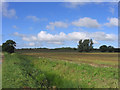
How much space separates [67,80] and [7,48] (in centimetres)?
6678

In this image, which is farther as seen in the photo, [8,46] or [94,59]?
[8,46]

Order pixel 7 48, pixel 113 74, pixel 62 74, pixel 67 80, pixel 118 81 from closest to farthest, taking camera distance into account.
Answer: pixel 118 81 → pixel 113 74 → pixel 67 80 → pixel 62 74 → pixel 7 48

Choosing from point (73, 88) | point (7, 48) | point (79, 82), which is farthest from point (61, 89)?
point (7, 48)

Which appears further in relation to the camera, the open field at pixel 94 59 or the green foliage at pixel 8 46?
the green foliage at pixel 8 46

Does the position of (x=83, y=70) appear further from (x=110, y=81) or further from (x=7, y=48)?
(x=7, y=48)

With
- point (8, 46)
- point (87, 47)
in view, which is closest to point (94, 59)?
point (87, 47)

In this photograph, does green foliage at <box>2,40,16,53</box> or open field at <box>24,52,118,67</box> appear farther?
green foliage at <box>2,40,16,53</box>

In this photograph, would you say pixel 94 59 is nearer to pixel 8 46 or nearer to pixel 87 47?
pixel 87 47

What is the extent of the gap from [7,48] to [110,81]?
2832 inches

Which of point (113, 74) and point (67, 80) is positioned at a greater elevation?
point (113, 74)

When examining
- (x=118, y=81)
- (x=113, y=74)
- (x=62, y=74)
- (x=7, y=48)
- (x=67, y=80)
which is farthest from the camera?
(x=7, y=48)

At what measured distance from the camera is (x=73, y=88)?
15.5 meters

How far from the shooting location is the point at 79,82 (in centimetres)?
1705

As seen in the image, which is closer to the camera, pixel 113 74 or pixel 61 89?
pixel 61 89
